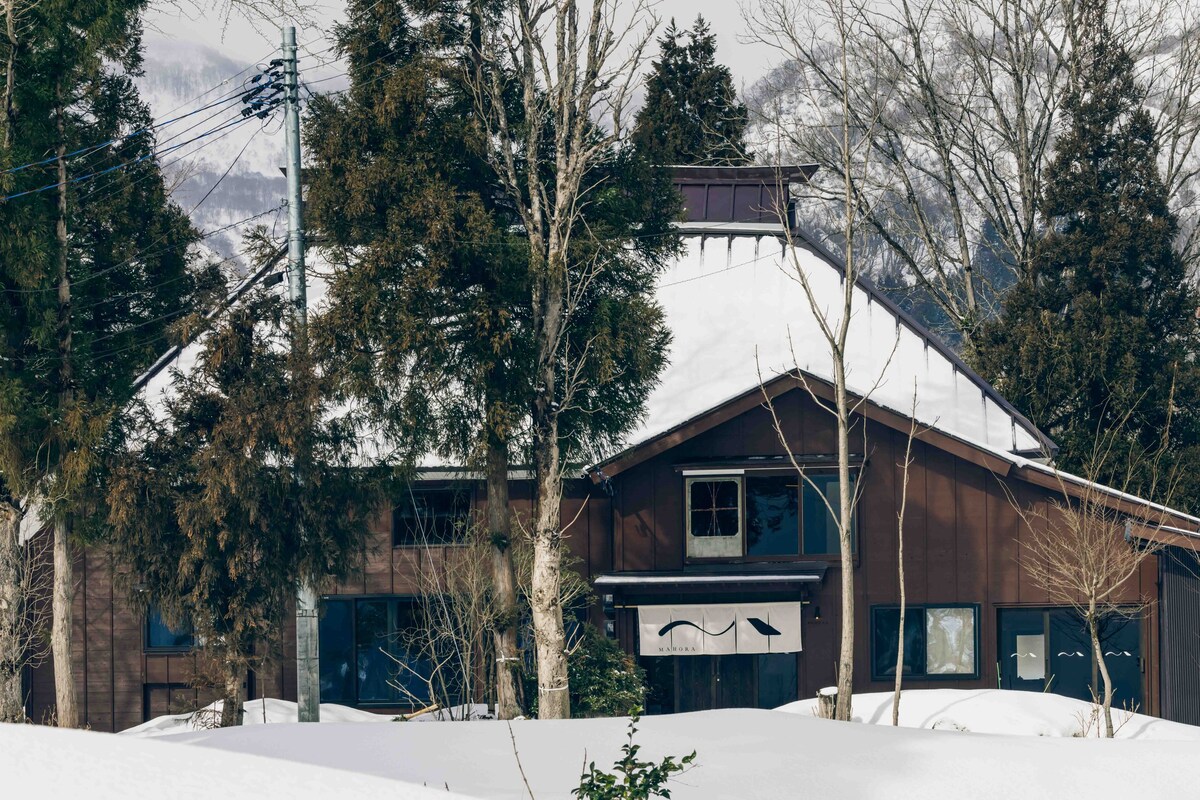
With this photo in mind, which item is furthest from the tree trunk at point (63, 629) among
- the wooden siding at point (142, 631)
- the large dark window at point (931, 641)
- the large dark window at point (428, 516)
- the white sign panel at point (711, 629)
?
the large dark window at point (931, 641)

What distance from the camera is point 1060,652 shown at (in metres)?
21.2

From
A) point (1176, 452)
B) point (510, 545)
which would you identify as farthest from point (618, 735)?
point (1176, 452)

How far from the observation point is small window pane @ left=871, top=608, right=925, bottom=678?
2133 cm

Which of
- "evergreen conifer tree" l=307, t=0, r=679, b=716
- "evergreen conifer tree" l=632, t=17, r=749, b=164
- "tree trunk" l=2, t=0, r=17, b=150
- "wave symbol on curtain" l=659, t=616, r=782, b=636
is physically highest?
"evergreen conifer tree" l=632, t=17, r=749, b=164

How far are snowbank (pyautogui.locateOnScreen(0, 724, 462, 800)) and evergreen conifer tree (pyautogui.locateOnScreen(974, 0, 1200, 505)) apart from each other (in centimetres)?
1886

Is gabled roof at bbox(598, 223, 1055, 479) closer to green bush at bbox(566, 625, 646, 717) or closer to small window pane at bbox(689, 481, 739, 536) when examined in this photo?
small window pane at bbox(689, 481, 739, 536)

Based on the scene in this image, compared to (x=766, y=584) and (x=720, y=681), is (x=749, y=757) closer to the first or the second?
(x=766, y=584)

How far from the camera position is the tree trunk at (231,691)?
1520cm

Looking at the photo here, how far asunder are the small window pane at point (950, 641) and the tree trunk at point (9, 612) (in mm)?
13673

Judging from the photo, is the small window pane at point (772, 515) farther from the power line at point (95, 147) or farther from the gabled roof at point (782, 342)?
the power line at point (95, 147)

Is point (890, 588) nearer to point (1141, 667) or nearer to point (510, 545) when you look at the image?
point (1141, 667)

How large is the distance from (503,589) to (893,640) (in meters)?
7.21

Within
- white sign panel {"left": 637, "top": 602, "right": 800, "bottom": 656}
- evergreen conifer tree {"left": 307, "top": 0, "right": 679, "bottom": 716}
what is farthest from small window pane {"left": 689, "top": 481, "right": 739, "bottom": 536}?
evergreen conifer tree {"left": 307, "top": 0, "right": 679, "bottom": 716}

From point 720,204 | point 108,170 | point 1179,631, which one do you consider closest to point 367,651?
point 108,170
